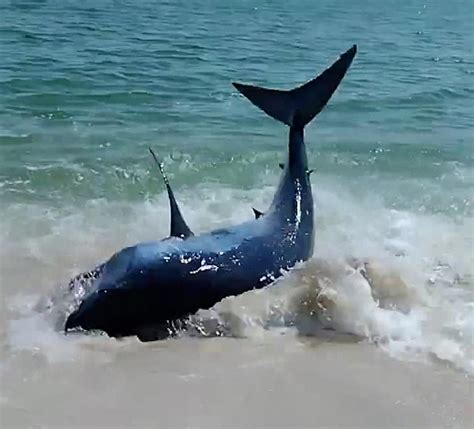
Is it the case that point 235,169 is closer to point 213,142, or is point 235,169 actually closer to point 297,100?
point 213,142

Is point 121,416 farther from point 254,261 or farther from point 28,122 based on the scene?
point 28,122

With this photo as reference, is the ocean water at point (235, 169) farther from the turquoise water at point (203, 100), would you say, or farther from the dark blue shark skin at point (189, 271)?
the dark blue shark skin at point (189, 271)

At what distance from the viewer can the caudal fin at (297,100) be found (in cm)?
655

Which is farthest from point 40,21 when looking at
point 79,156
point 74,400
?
point 74,400

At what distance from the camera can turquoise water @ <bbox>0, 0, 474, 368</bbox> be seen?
22.9 ft

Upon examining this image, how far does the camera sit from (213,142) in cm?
1004

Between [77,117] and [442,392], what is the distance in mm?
7076

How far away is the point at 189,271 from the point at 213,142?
514cm

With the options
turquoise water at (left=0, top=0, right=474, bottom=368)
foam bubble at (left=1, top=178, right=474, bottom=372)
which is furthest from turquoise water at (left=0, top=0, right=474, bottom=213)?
foam bubble at (left=1, top=178, right=474, bottom=372)

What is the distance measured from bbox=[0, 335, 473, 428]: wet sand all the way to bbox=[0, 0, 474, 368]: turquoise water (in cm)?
45

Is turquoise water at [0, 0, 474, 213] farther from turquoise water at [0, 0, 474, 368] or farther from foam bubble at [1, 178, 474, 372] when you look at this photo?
foam bubble at [1, 178, 474, 372]

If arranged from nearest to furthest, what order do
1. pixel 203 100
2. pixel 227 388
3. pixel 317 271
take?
pixel 227 388 → pixel 317 271 → pixel 203 100

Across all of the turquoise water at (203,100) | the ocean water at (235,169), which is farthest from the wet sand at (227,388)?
the turquoise water at (203,100)

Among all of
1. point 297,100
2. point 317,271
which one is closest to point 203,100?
point 297,100
